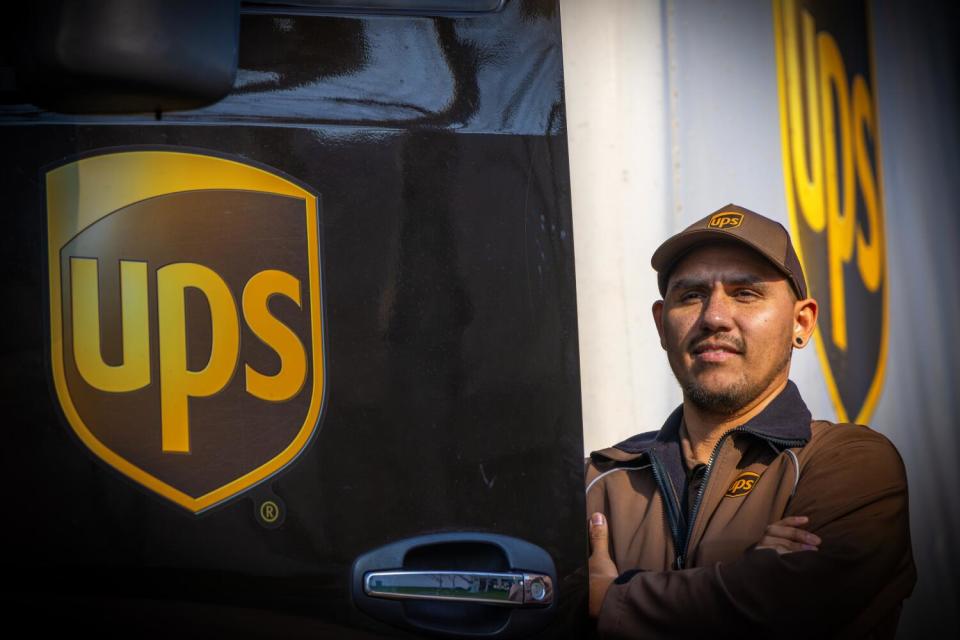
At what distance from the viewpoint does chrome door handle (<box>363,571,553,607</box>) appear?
1490mm

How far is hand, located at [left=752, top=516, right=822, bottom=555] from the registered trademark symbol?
0.77m

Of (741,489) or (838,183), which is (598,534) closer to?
Result: (741,489)

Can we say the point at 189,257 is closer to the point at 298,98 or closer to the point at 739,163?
the point at 298,98

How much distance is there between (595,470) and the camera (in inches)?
88.7

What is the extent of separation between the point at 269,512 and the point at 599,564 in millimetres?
699

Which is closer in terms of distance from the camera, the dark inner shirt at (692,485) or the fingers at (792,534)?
the fingers at (792,534)

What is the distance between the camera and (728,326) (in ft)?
6.91

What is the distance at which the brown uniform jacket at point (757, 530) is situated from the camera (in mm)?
1711

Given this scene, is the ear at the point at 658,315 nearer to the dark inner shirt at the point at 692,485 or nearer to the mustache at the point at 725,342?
the mustache at the point at 725,342

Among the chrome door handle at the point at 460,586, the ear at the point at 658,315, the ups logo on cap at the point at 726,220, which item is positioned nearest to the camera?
the chrome door handle at the point at 460,586

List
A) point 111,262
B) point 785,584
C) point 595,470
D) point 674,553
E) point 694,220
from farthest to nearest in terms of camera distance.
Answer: point 694,220, point 595,470, point 674,553, point 785,584, point 111,262

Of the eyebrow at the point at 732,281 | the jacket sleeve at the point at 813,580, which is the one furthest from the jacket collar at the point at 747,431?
the eyebrow at the point at 732,281

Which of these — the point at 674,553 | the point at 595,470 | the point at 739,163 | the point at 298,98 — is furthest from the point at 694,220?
the point at 298,98

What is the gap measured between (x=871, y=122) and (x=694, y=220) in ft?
2.83
